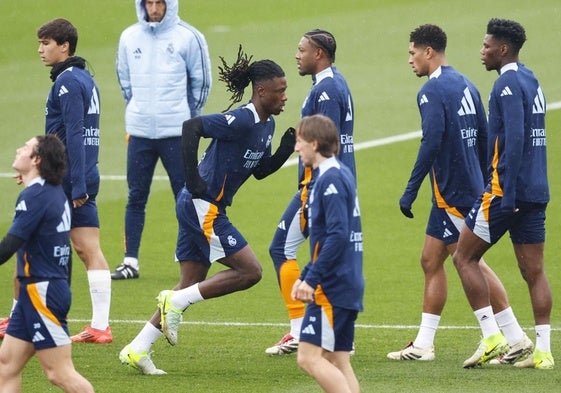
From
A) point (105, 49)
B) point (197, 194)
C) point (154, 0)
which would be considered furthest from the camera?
point (105, 49)

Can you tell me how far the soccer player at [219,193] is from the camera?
32.4 feet

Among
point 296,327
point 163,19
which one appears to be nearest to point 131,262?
point 163,19

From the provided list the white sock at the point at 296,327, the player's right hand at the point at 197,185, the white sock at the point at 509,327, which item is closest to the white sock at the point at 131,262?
the white sock at the point at 296,327

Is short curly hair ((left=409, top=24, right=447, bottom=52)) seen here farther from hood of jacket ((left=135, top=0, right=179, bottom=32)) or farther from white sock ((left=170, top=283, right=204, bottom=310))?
hood of jacket ((left=135, top=0, right=179, bottom=32))

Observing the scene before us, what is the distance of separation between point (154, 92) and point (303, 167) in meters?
3.96

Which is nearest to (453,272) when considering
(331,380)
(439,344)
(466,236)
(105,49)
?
(439,344)

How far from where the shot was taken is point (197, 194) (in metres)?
9.87

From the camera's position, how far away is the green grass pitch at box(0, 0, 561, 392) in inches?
393

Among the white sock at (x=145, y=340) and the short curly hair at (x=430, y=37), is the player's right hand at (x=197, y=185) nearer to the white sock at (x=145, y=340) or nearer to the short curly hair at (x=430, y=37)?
the white sock at (x=145, y=340)

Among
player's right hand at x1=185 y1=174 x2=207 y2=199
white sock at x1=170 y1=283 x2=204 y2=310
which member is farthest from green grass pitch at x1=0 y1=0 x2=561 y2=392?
player's right hand at x1=185 y1=174 x2=207 y2=199

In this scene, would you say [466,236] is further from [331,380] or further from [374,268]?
[374,268]

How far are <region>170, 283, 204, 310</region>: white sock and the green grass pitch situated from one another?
495 millimetres

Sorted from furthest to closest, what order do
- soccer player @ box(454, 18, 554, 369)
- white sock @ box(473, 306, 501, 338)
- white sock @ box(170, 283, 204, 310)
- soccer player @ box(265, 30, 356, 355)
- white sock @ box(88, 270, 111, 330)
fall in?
1. white sock @ box(88, 270, 111, 330)
2. soccer player @ box(265, 30, 356, 355)
3. white sock @ box(473, 306, 501, 338)
4. white sock @ box(170, 283, 204, 310)
5. soccer player @ box(454, 18, 554, 369)

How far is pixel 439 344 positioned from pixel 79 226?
120 inches
